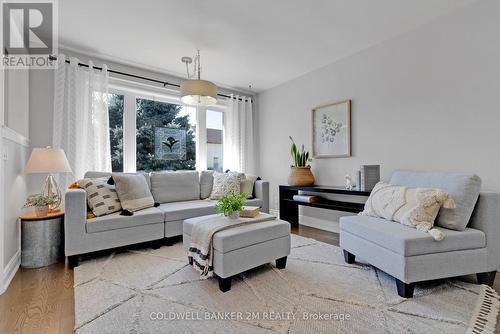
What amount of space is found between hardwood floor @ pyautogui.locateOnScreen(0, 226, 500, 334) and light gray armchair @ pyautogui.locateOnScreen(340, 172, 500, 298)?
1.02 ft

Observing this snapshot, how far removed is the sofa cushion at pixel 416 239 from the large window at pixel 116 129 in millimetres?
3326

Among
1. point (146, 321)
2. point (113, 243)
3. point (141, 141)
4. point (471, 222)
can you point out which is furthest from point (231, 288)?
point (141, 141)

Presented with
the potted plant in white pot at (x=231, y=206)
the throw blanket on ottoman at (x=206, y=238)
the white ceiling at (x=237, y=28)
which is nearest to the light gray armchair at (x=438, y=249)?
the throw blanket on ottoman at (x=206, y=238)

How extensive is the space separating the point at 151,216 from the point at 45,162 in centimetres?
115

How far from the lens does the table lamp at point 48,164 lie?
2337 mm

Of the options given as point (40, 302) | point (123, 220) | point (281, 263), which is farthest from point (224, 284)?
point (123, 220)

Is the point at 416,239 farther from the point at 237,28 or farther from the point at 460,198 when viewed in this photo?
the point at 237,28

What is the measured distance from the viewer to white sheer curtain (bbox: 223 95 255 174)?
14.7ft

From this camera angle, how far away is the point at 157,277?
6.68 ft

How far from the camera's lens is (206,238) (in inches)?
75.6

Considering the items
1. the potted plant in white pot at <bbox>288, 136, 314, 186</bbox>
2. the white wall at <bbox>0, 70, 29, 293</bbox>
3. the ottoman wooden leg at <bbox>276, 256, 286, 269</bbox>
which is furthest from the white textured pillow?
the white wall at <bbox>0, 70, 29, 293</bbox>

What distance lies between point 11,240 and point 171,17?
100 inches

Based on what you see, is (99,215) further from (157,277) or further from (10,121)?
(10,121)

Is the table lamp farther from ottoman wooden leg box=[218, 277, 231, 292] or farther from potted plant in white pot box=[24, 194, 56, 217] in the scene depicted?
ottoman wooden leg box=[218, 277, 231, 292]
